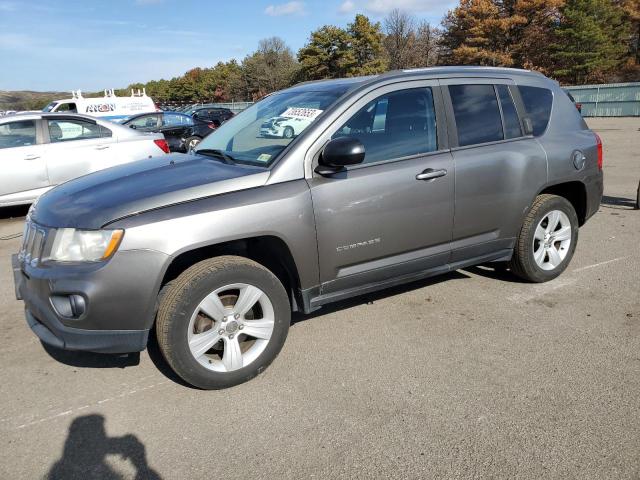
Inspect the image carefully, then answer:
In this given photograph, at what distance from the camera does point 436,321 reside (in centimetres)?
397

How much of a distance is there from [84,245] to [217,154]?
1.33m

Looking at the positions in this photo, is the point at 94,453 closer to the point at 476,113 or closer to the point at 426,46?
the point at 476,113

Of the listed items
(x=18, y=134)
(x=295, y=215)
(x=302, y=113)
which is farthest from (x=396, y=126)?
(x=18, y=134)

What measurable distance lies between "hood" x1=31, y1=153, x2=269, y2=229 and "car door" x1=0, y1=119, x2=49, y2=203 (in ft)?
16.5

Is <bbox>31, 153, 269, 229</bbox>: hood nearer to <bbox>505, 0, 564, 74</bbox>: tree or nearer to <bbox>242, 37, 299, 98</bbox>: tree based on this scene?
<bbox>505, 0, 564, 74</bbox>: tree

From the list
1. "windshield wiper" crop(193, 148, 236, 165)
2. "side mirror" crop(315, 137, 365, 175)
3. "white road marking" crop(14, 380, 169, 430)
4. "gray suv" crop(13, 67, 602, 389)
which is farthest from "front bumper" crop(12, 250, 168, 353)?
"side mirror" crop(315, 137, 365, 175)

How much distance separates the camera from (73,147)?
8125mm

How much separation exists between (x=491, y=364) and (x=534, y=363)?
0.28 m

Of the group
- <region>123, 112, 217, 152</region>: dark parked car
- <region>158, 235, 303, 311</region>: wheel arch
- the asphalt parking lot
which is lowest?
the asphalt parking lot

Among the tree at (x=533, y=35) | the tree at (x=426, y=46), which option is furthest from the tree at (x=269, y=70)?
the tree at (x=533, y=35)

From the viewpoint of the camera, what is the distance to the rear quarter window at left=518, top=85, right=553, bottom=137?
14.2 feet

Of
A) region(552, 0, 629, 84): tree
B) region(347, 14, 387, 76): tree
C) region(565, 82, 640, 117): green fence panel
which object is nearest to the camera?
region(565, 82, 640, 117): green fence panel

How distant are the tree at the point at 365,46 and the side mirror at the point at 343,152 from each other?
2151 inches

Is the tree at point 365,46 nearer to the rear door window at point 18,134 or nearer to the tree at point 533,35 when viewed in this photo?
the tree at point 533,35
